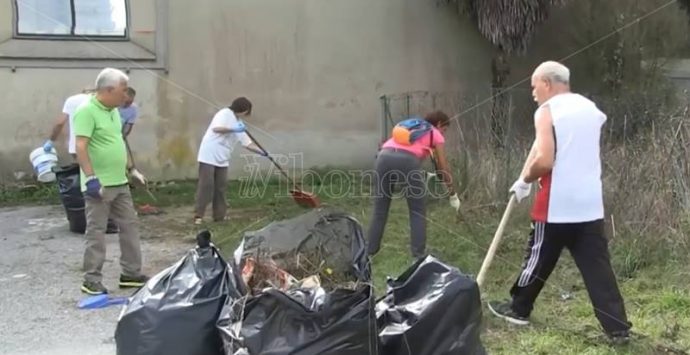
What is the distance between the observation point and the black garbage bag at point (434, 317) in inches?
142

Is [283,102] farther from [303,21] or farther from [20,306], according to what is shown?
[20,306]

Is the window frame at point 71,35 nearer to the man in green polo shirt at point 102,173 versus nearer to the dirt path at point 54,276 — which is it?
the dirt path at point 54,276

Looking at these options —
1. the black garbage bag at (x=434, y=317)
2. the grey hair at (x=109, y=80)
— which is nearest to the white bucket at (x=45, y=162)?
the grey hair at (x=109, y=80)

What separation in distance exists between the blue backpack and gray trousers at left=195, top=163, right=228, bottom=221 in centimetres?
246

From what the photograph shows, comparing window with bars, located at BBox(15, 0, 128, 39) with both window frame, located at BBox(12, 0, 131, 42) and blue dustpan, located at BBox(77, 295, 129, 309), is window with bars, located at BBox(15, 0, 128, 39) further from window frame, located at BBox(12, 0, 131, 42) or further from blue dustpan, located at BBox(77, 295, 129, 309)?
blue dustpan, located at BBox(77, 295, 129, 309)

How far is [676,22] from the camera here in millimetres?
12477

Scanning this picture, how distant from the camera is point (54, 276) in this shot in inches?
240

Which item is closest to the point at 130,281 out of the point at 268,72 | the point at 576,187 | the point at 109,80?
the point at 109,80

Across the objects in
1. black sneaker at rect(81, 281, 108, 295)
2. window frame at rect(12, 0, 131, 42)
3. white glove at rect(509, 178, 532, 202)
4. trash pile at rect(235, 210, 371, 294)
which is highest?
window frame at rect(12, 0, 131, 42)

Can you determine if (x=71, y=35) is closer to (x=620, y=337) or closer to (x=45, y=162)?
(x=45, y=162)

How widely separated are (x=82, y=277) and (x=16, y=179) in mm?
4940

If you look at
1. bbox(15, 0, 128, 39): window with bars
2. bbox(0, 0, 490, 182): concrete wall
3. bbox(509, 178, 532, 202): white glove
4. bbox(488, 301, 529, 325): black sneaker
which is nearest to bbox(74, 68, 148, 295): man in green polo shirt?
bbox(488, 301, 529, 325): black sneaker

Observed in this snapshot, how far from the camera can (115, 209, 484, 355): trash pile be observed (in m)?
3.34

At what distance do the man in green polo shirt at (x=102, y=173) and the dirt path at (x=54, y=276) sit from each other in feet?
0.93
